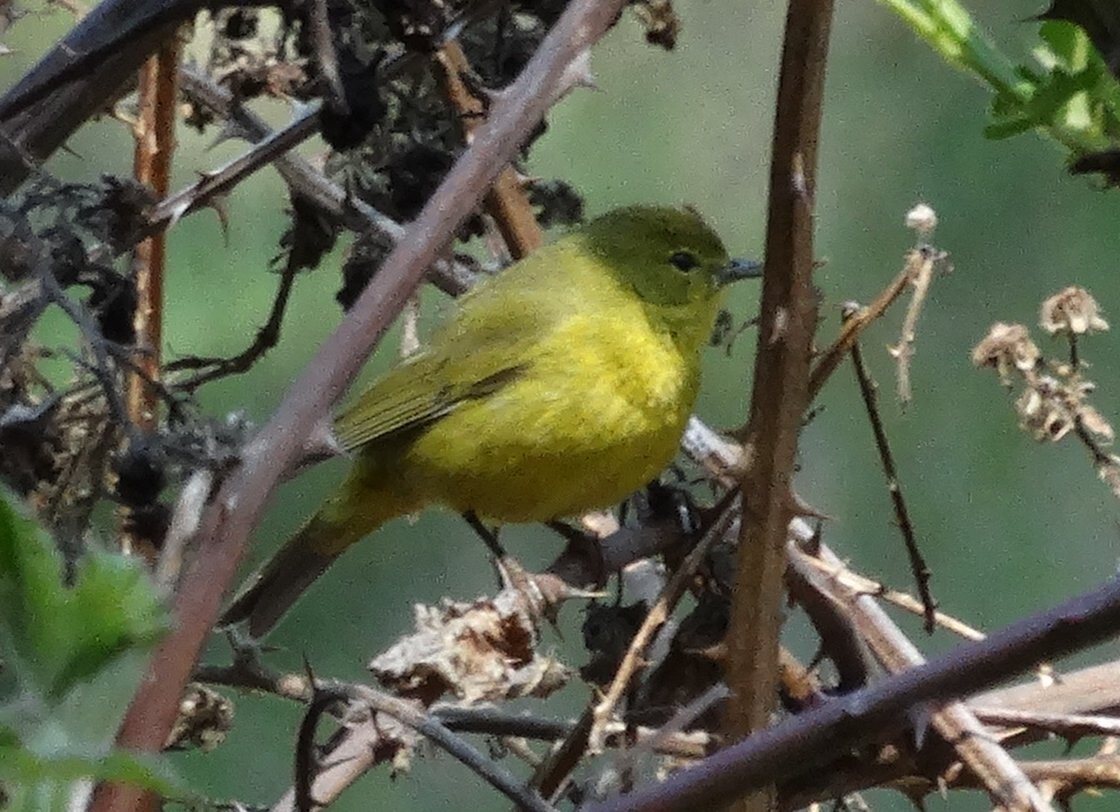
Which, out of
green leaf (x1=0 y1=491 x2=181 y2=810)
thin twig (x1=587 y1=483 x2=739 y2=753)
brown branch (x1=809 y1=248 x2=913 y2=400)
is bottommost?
green leaf (x1=0 y1=491 x2=181 y2=810)

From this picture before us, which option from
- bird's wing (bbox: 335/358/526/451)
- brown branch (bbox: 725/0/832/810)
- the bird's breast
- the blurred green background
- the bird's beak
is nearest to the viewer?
→ brown branch (bbox: 725/0/832/810)

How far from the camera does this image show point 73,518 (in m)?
0.97

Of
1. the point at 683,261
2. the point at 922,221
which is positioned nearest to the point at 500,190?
the point at 922,221

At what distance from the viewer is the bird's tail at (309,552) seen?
1.78 meters

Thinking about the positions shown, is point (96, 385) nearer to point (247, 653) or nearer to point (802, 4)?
point (247, 653)

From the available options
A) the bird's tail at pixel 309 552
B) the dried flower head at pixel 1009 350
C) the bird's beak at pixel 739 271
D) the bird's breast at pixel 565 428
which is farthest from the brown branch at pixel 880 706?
the bird's beak at pixel 739 271

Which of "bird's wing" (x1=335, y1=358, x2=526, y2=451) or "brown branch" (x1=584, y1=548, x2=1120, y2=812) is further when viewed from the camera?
"bird's wing" (x1=335, y1=358, x2=526, y2=451)

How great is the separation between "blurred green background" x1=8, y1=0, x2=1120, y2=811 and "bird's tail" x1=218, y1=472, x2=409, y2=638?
0.71 metres

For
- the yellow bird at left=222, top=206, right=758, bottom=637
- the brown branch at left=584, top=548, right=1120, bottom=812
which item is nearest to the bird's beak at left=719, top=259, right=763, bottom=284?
the yellow bird at left=222, top=206, right=758, bottom=637

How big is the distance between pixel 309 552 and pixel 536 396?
13.0 inches

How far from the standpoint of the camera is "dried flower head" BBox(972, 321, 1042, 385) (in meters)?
1.07

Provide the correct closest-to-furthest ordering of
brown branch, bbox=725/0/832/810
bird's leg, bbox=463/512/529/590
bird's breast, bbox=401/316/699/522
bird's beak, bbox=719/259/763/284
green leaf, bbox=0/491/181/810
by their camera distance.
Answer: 1. green leaf, bbox=0/491/181/810
2. brown branch, bbox=725/0/832/810
3. bird's leg, bbox=463/512/529/590
4. bird's breast, bbox=401/316/699/522
5. bird's beak, bbox=719/259/763/284

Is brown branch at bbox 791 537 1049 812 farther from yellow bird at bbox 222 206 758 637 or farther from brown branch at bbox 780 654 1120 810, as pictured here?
yellow bird at bbox 222 206 758 637

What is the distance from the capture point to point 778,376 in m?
0.79
